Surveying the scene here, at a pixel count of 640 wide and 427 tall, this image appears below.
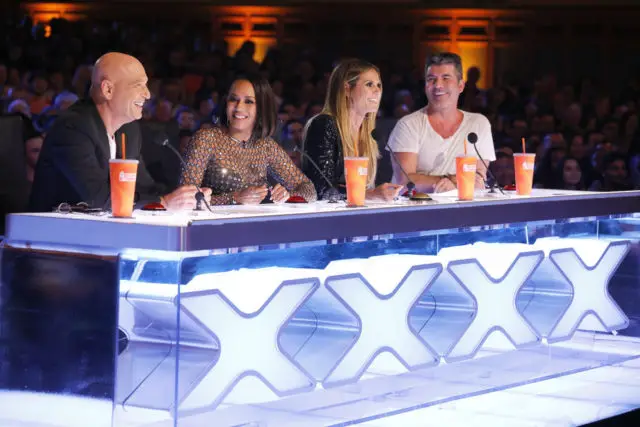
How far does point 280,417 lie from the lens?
2.52 meters

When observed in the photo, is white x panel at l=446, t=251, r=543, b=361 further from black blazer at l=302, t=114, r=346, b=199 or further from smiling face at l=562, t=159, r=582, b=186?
smiling face at l=562, t=159, r=582, b=186

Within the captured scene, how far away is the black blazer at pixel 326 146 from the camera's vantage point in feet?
11.7

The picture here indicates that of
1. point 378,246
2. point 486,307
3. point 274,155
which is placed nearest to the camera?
point 378,246

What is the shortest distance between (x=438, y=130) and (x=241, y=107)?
839 millimetres

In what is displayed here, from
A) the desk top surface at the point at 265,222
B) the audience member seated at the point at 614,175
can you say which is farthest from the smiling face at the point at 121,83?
the audience member seated at the point at 614,175

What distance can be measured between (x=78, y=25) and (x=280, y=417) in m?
7.35

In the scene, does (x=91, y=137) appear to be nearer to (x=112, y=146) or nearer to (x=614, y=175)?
(x=112, y=146)

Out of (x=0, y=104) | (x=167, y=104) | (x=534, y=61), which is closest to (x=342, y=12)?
(x=534, y=61)

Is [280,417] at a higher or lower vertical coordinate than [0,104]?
lower

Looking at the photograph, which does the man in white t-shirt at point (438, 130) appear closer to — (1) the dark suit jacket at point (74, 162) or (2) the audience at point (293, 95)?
(1) the dark suit jacket at point (74, 162)

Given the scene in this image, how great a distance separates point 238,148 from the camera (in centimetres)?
341

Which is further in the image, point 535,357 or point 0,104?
point 0,104

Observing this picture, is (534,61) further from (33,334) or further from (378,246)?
(33,334)

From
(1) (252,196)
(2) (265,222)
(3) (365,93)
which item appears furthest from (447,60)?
(2) (265,222)
